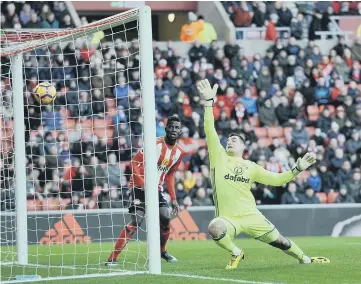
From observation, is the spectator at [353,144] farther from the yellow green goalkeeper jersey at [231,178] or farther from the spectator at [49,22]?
the yellow green goalkeeper jersey at [231,178]

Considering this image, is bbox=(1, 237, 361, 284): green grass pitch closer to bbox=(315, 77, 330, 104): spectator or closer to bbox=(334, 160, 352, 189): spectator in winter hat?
bbox=(334, 160, 352, 189): spectator in winter hat

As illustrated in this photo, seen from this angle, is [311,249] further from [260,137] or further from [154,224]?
[260,137]

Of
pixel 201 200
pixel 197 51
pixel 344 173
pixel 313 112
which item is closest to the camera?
pixel 201 200

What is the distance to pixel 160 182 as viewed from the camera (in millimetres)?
14203

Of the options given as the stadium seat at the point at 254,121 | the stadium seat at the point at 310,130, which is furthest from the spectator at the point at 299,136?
the stadium seat at the point at 254,121

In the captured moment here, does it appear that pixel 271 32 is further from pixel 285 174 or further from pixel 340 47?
pixel 285 174

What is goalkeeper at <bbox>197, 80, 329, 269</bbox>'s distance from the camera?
39.7ft

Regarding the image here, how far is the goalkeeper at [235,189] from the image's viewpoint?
1211cm

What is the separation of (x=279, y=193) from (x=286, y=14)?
7.46 metres

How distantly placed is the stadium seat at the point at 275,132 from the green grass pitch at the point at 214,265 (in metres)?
6.39

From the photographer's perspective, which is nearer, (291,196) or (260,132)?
(291,196)

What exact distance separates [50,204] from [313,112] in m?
8.31

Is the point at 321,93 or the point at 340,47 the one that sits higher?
the point at 340,47

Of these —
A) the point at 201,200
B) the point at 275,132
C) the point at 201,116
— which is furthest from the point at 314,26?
the point at 201,200
